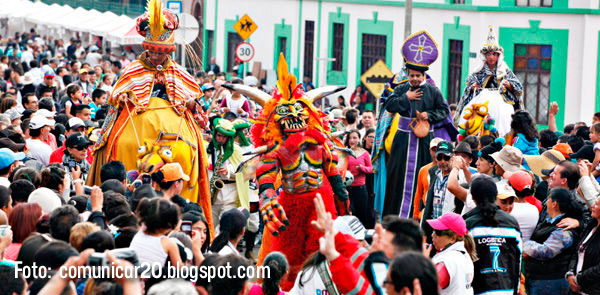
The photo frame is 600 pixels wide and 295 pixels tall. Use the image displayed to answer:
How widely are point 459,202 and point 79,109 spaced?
6110 mm

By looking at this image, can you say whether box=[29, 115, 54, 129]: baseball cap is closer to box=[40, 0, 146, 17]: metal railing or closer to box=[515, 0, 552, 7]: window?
box=[515, 0, 552, 7]: window

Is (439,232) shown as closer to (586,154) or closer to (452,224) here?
(452,224)

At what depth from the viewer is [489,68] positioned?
1511 cm

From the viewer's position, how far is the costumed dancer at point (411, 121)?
12.1 m

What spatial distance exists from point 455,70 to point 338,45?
444 centimetres

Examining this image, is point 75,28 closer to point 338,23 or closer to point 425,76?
point 338,23

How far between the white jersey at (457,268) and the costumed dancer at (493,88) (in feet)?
25.7

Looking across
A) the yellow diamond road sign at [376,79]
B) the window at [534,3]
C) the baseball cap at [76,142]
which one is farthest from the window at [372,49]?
the baseball cap at [76,142]

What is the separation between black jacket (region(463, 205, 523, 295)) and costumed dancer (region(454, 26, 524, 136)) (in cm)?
703

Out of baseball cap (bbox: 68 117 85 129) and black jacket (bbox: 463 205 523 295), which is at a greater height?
baseball cap (bbox: 68 117 85 129)

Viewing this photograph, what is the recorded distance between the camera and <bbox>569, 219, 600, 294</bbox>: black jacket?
26.5 feet

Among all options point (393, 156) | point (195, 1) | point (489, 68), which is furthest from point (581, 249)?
point (195, 1)

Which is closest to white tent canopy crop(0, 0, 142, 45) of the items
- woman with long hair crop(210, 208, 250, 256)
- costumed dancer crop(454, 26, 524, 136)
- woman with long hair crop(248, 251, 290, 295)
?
costumed dancer crop(454, 26, 524, 136)

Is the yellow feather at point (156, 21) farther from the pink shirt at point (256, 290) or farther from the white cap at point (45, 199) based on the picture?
the pink shirt at point (256, 290)
